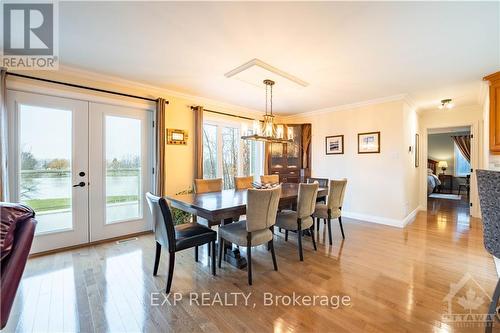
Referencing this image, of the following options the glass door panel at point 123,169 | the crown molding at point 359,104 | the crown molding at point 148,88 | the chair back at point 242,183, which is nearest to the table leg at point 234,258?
the chair back at point 242,183

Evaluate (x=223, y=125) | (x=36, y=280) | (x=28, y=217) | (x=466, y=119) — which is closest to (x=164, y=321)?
(x=28, y=217)

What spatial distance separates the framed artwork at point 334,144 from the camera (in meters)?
5.06

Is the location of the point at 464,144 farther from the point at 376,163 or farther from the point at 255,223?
the point at 255,223

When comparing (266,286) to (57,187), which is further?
(57,187)

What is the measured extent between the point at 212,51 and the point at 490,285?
3.85m

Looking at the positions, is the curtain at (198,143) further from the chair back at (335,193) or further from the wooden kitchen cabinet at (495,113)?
the wooden kitchen cabinet at (495,113)

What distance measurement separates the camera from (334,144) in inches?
204

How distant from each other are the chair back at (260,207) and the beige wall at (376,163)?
3145mm

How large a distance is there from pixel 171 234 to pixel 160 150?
1.98 meters

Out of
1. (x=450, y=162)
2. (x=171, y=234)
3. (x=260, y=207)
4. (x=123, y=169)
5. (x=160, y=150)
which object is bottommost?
(x=171, y=234)

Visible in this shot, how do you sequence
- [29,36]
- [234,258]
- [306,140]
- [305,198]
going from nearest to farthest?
[29,36], [234,258], [305,198], [306,140]

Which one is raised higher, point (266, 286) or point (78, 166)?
point (78, 166)

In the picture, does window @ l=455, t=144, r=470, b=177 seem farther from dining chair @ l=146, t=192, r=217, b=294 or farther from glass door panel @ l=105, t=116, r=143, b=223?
glass door panel @ l=105, t=116, r=143, b=223

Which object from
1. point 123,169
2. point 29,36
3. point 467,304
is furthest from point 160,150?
point 467,304
